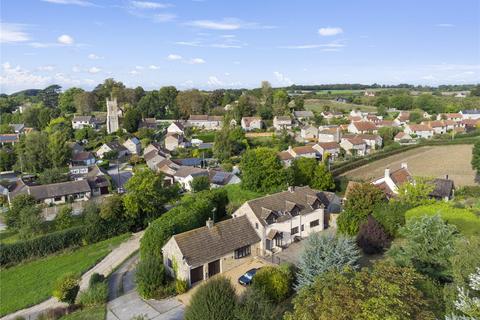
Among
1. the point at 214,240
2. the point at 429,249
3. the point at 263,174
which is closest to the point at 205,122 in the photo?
the point at 263,174

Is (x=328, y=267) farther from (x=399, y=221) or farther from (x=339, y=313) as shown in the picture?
(x=399, y=221)

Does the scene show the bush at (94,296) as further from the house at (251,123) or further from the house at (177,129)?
the house at (251,123)

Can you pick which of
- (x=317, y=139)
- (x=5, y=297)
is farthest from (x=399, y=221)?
(x=317, y=139)

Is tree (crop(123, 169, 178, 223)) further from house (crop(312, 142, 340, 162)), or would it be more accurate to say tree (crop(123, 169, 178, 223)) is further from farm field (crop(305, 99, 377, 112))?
farm field (crop(305, 99, 377, 112))

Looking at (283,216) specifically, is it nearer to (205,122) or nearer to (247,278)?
(247,278)

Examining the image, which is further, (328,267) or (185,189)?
(185,189)

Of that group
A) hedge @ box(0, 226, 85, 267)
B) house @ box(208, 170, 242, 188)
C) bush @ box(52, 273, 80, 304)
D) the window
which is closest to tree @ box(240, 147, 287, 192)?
house @ box(208, 170, 242, 188)

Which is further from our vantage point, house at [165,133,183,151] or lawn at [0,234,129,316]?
house at [165,133,183,151]
